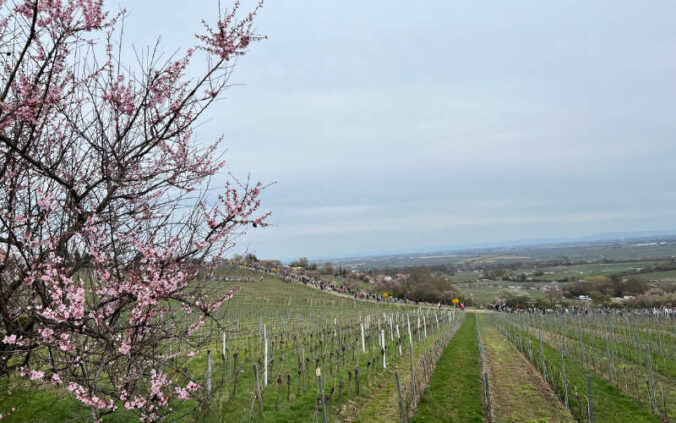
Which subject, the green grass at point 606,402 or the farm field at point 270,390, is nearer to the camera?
the farm field at point 270,390

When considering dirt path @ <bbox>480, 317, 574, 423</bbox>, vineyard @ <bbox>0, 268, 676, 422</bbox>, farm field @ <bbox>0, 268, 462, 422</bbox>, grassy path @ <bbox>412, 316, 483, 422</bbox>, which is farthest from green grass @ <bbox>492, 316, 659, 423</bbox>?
farm field @ <bbox>0, 268, 462, 422</bbox>

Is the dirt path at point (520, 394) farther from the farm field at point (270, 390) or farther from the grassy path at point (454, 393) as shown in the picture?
the farm field at point (270, 390)

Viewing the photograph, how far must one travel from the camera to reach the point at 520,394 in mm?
11172

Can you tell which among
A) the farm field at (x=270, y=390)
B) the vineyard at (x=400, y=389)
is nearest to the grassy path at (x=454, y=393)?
the vineyard at (x=400, y=389)

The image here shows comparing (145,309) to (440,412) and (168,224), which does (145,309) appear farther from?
(440,412)

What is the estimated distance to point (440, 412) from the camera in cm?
925

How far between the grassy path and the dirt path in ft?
1.71

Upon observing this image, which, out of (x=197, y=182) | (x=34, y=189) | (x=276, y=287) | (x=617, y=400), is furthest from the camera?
(x=276, y=287)

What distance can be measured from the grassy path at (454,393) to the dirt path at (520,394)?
52 cm

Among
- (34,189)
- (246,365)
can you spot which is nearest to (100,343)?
(34,189)

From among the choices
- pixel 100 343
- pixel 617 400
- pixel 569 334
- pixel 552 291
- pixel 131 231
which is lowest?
pixel 552 291

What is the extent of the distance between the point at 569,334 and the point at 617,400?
16242 mm

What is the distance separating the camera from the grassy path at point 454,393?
9062mm

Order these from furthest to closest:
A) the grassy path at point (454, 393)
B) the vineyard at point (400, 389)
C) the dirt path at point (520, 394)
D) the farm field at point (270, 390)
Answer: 1. the dirt path at point (520, 394)
2. the grassy path at point (454, 393)
3. the vineyard at point (400, 389)
4. the farm field at point (270, 390)
